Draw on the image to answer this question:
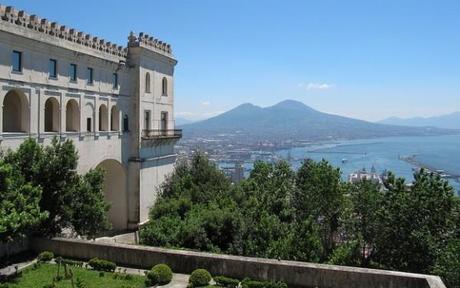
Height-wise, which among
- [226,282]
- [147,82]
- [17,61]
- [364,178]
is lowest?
[226,282]

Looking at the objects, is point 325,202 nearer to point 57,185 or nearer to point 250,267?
point 250,267

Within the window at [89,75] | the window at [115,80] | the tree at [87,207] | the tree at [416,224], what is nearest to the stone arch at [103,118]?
the window at [115,80]

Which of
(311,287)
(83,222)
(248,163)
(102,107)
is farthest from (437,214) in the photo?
(248,163)

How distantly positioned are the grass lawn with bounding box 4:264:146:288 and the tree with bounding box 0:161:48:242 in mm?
1519

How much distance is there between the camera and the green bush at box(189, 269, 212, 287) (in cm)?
1645

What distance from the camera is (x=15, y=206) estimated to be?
1770 centimetres

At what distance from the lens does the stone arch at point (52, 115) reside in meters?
29.4

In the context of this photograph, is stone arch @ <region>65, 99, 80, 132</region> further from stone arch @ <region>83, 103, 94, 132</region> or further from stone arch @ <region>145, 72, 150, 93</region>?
stone arch @ <region>145, 72, 150, 93</region>

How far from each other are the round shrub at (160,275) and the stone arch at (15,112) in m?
13.9

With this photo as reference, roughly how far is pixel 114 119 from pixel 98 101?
2.79m

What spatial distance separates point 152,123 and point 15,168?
67.4ft

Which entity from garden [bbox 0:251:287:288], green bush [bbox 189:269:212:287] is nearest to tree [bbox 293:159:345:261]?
garden [bbox 0:251:287:288]

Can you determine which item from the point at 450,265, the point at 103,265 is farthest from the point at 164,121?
the point at 450,265

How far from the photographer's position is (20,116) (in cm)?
2688
